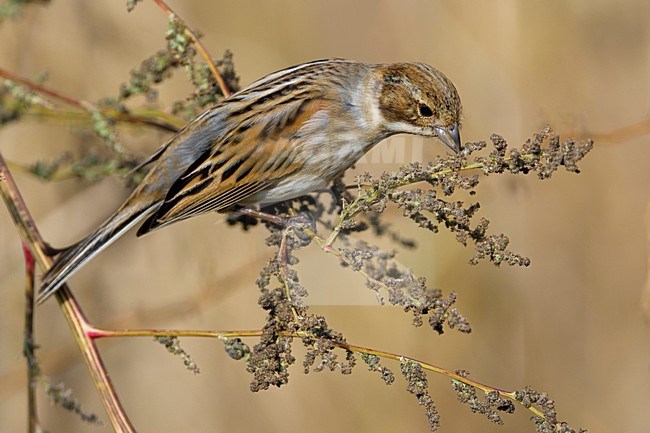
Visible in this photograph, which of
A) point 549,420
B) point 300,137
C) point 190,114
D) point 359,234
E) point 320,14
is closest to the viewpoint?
point 549,420

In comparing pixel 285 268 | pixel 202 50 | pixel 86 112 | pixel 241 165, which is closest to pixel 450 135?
pixel 241 165

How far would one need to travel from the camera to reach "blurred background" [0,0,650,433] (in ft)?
12.9

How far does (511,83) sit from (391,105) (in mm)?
1397

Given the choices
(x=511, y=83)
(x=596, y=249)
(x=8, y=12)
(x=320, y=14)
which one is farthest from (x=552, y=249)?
(x=8, y=12)

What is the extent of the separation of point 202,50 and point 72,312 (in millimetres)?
845

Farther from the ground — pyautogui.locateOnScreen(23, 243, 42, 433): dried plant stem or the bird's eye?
the bird's eye

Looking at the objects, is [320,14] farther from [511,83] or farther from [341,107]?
[341,107]

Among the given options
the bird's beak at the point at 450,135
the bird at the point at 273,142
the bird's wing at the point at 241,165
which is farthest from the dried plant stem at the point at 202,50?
the bird's beak at the point at 450,135

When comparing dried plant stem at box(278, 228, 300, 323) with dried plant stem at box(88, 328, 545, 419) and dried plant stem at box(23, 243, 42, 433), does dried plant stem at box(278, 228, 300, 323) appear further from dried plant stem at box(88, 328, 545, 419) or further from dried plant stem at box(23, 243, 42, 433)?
dried plant stem at box(23, 243, 42, 433)

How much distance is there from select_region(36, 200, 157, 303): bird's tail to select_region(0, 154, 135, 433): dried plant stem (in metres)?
0.06

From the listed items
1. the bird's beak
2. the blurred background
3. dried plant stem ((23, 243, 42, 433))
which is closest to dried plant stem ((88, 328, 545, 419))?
dried plant stem ((23, 243, 42, 433))

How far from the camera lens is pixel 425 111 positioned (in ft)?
9.37

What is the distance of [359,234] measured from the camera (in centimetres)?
234

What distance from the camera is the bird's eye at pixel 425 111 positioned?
9.30ft
